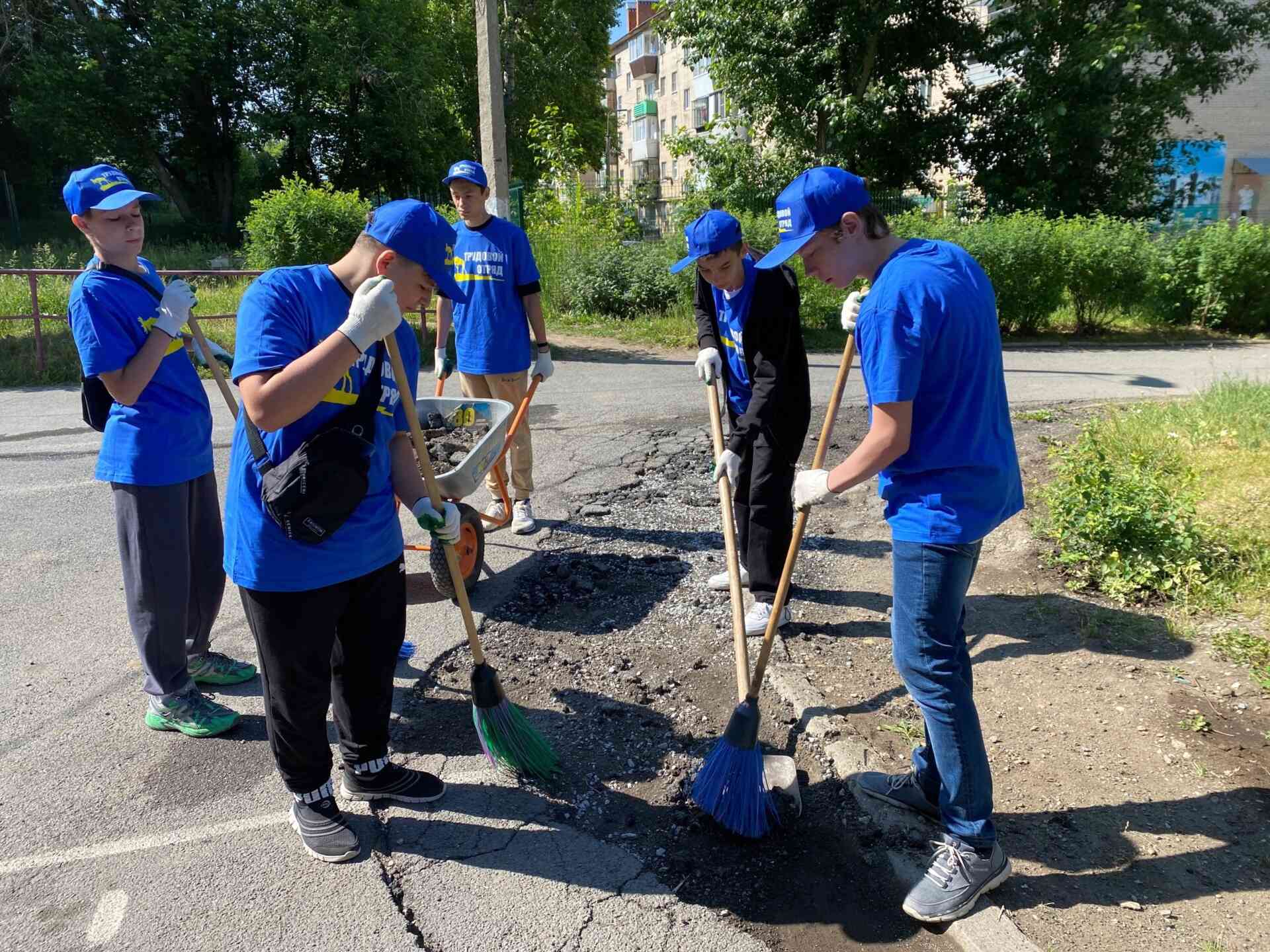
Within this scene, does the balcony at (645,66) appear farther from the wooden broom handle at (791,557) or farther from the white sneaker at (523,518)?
the wooden broom handle at (791,557)

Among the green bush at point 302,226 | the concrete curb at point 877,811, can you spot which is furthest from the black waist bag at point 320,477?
the green bush at point 302,226

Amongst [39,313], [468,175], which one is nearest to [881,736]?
[468,175]

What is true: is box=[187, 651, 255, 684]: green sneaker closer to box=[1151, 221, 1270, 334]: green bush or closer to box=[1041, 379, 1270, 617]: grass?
box=[1041, 379, 1270, 617]: grass

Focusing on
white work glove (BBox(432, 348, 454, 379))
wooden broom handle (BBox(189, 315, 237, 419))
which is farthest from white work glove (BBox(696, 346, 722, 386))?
wooden broom handle (BBox(189, 315, 237, 419))

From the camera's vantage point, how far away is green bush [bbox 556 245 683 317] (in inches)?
567

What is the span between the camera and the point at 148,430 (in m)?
3.18

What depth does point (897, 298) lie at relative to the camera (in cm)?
223

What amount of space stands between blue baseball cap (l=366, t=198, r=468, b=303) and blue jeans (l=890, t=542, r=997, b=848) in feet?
4.95

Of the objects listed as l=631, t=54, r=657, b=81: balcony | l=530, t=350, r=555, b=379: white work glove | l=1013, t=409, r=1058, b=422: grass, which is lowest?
l=1013, t=409, r=1058, b=422: grass

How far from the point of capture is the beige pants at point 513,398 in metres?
5.51

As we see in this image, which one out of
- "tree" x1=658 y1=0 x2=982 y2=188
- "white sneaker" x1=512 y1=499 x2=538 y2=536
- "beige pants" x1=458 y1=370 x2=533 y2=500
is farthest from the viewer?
"tree" x1=658 y1=0 x2=982 y2=188

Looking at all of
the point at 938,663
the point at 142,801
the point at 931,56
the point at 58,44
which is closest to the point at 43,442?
the point at 142,801

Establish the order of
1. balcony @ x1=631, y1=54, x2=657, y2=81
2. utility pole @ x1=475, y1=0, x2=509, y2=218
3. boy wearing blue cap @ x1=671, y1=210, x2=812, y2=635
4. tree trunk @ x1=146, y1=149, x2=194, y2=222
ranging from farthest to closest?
balcony @ x1=631, y1=54, x2=657, y2=81
tree trunk @ x1=146, y1=149, x2=194, y2=222
utility pole @ x1=475, y1=0, x2=509, y2=218
boy wearing blue cap @ x1=671, y1=210, x2=812, y2=635

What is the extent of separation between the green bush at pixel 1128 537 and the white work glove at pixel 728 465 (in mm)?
1912
